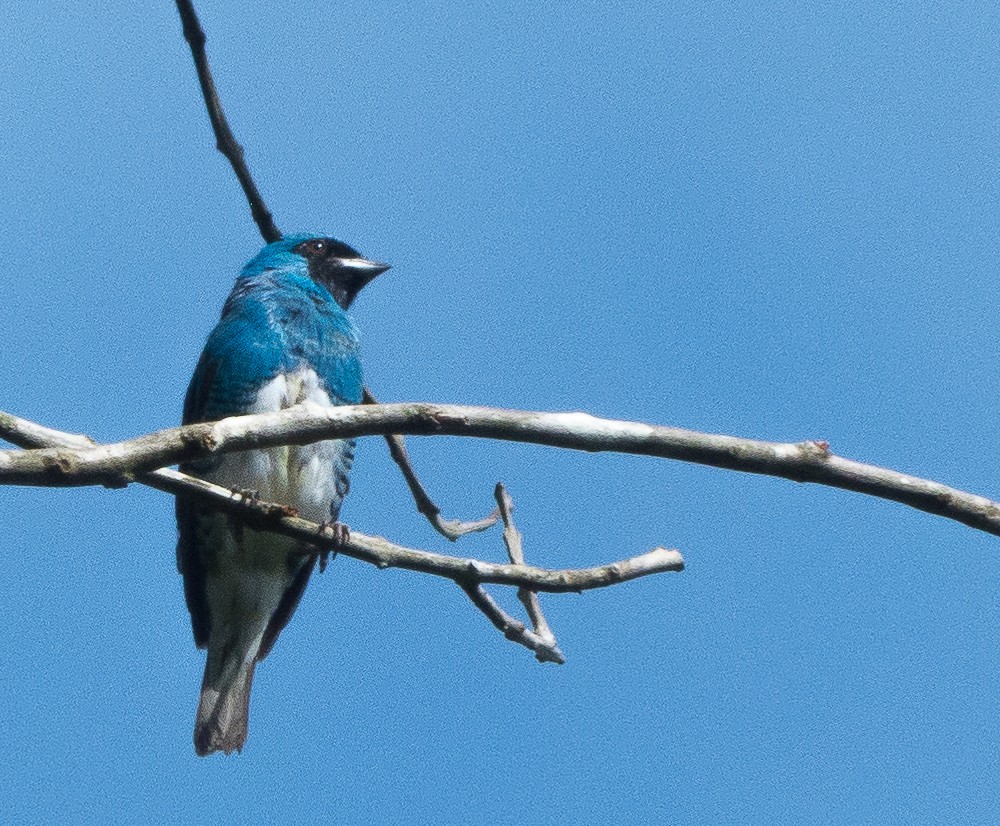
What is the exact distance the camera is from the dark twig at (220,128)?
4430 millimetres

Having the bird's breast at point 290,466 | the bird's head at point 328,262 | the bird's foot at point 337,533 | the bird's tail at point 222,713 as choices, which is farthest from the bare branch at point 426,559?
the bird's head at point 328,262

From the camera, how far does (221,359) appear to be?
702cm

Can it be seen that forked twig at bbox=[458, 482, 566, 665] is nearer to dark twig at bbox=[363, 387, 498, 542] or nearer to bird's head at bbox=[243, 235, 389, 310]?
dark twig at bbox=[363, 387, 498, 542]

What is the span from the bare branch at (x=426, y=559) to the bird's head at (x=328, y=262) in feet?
12.1

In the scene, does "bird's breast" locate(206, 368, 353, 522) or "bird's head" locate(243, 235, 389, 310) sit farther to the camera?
"bird's head" locate(243, 235, 389, 310)

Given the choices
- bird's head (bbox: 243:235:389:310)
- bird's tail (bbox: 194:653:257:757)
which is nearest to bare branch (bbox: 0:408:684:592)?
bird's tail (bbox: 194:653:257:757)

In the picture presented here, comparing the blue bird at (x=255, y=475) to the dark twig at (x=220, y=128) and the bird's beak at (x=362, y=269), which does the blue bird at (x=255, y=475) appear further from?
the dark twig at (x=220, y=128)

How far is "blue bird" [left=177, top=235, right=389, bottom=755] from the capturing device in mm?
6758

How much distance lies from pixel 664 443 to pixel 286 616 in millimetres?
4600

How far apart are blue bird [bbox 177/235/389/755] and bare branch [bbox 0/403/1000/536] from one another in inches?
131

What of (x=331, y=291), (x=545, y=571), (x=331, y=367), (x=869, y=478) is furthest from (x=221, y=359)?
(x=869, y=478)

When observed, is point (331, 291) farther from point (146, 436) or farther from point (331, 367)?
point (146, 436)

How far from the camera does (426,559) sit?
411 cm

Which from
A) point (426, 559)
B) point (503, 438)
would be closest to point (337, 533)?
point (426, 559)
